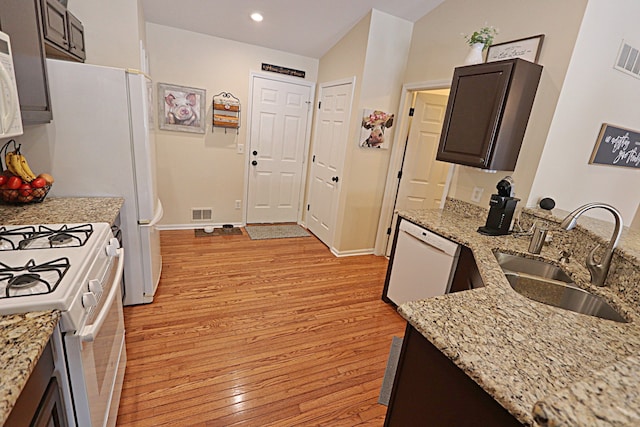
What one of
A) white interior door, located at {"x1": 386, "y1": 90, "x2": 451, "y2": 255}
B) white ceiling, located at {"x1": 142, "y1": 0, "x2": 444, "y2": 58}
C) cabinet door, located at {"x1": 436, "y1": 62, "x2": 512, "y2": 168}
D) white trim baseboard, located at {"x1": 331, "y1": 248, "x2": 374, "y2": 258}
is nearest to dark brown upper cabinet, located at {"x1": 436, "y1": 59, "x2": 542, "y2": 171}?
cabinet door, located at {"x1": 436, "y1": 62, "x2": 512, "y2": 168}

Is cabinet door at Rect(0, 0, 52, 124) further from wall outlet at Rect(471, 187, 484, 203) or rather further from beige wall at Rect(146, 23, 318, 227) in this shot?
wall outlet at Rect(471, 187, 484, 203)

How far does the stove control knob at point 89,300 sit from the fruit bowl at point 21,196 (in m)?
1.24

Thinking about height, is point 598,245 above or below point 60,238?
above

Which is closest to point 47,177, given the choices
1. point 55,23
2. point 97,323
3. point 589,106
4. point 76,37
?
point 55,23

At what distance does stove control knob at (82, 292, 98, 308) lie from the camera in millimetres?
1007

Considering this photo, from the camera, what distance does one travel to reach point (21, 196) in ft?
5.77

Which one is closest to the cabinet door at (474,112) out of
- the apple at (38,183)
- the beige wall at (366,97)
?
the beige wall at (366,97)

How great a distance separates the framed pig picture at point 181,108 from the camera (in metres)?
3.57

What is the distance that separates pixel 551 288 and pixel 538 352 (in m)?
0.89

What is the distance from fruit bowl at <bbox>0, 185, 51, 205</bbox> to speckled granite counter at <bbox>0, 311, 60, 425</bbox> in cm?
128

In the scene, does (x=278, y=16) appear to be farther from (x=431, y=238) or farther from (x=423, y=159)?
(x=431, y=238)

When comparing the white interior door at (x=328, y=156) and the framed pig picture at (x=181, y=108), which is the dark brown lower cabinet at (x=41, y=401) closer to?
the white interior door at (x=328, y=156)

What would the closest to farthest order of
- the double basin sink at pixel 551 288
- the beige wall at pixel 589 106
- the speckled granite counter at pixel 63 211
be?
the double basin sink at pixel 551 288 → the speckled granite counter at pixel 63 211 → the beige wall at pixel 589 106

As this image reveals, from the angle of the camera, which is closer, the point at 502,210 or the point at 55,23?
the point at 55,23
